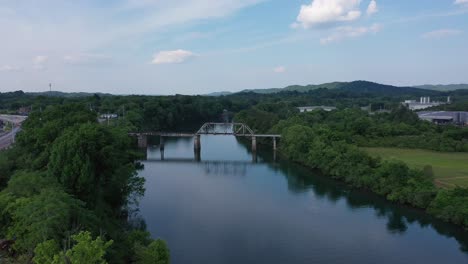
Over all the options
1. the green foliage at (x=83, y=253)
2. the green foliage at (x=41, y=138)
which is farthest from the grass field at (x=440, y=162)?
the green foliage at (x=83, y=253)

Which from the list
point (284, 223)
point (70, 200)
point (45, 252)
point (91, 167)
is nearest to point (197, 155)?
point (284, 223)

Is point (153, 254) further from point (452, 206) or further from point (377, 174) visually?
point (377, 174)

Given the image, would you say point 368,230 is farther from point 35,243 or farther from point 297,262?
point 35,243

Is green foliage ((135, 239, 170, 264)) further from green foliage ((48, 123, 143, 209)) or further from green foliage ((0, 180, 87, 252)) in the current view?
green foliage ((48, 123, 143, 209))

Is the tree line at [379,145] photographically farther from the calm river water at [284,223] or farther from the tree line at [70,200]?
the tree line at [70,200]

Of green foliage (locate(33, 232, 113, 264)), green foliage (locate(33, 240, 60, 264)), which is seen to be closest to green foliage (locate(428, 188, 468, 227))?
Answer: green foliage (locate(33, 232, 113, 264))

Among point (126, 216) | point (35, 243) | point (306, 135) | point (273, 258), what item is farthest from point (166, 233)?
point (306, 135)

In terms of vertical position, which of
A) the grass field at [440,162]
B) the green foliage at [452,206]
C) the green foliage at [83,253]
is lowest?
the green foliage at [452,206]
